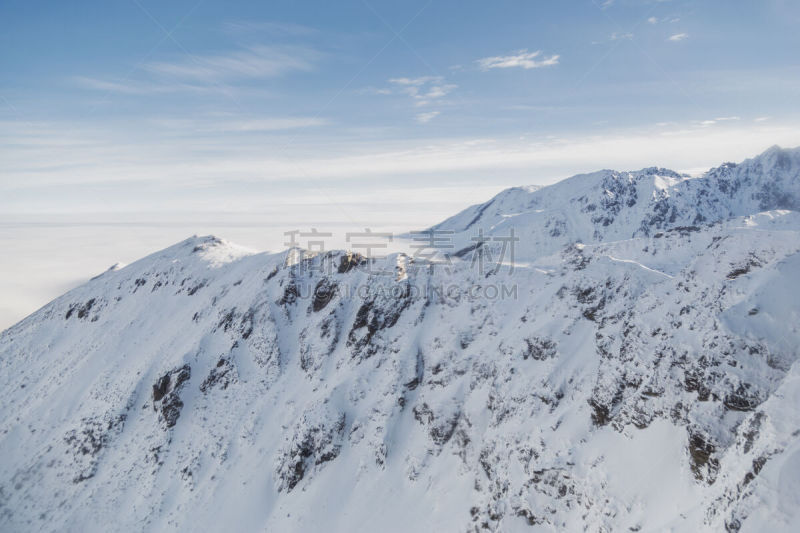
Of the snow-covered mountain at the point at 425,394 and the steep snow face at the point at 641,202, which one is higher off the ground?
the steep snow face at the point at 641,202

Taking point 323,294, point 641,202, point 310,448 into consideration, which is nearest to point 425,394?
point 310,448

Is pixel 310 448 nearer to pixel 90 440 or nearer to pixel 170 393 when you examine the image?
pixel 170 393

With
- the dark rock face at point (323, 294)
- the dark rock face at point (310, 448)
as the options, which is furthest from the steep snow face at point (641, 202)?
the dark rock face at point (310, 448)

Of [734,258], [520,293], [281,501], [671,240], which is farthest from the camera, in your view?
[520,293]

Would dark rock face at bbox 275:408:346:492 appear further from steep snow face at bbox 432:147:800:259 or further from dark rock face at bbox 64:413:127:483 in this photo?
steep snow face at bbox 432:147:800:259

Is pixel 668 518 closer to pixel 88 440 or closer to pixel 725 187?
pixel 88 440

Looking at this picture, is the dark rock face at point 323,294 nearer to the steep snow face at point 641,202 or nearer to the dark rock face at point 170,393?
the dark rock face at point 170,393

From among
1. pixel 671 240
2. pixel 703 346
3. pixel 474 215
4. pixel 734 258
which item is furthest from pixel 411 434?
pixel 474 215

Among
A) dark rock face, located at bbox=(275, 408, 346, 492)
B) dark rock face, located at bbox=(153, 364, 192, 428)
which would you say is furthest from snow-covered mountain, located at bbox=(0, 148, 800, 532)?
dark rock face, located at bbox=(153, 364, 192, 428)
